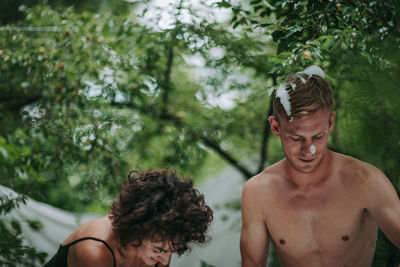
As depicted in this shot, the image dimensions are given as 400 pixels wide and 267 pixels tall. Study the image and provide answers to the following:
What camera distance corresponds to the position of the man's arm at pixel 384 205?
164 centimetres

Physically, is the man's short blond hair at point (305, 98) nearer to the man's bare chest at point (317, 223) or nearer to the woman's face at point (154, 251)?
the man's bare chest at point (317, 223)

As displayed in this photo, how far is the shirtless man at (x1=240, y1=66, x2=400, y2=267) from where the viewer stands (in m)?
1.64

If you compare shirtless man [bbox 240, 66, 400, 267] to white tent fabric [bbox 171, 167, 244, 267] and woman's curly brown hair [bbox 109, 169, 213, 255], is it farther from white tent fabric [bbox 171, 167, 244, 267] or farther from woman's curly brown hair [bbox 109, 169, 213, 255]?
white tent fabric [bbox 171, 167, 244, 267]

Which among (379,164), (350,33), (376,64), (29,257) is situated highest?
(350,33)

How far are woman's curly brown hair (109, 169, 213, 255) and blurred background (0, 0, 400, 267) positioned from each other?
68cm

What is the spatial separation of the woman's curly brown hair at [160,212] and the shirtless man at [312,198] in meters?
0.31

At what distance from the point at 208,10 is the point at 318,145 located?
4.79 ft

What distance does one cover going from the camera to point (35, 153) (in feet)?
9.01

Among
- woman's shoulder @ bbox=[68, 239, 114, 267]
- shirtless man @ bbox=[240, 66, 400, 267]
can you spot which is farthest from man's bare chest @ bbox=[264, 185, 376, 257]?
woman's shoulder @ bbox=[68, 239, 114, 267]

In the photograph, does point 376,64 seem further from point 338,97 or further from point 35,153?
point 35,153

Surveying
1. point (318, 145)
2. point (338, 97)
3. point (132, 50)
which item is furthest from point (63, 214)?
point (318, 145)

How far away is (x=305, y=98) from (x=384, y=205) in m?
0.56

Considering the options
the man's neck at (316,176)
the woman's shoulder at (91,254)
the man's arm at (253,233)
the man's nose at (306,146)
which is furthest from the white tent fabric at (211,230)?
the man's nose at (306,146)

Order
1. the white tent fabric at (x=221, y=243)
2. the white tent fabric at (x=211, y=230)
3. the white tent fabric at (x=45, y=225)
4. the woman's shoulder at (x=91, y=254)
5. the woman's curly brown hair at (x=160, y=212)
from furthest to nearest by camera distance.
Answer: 1. the white tent fabric at (x=221, y=243)
2. the white tent fabric at (x=211, y=230)
3. the white tent fabric at (x=45, y=225)
4. the woman's shoulder at (x=91, y=254)
5. the woman's curly brown hair at (x=160, y=212)
